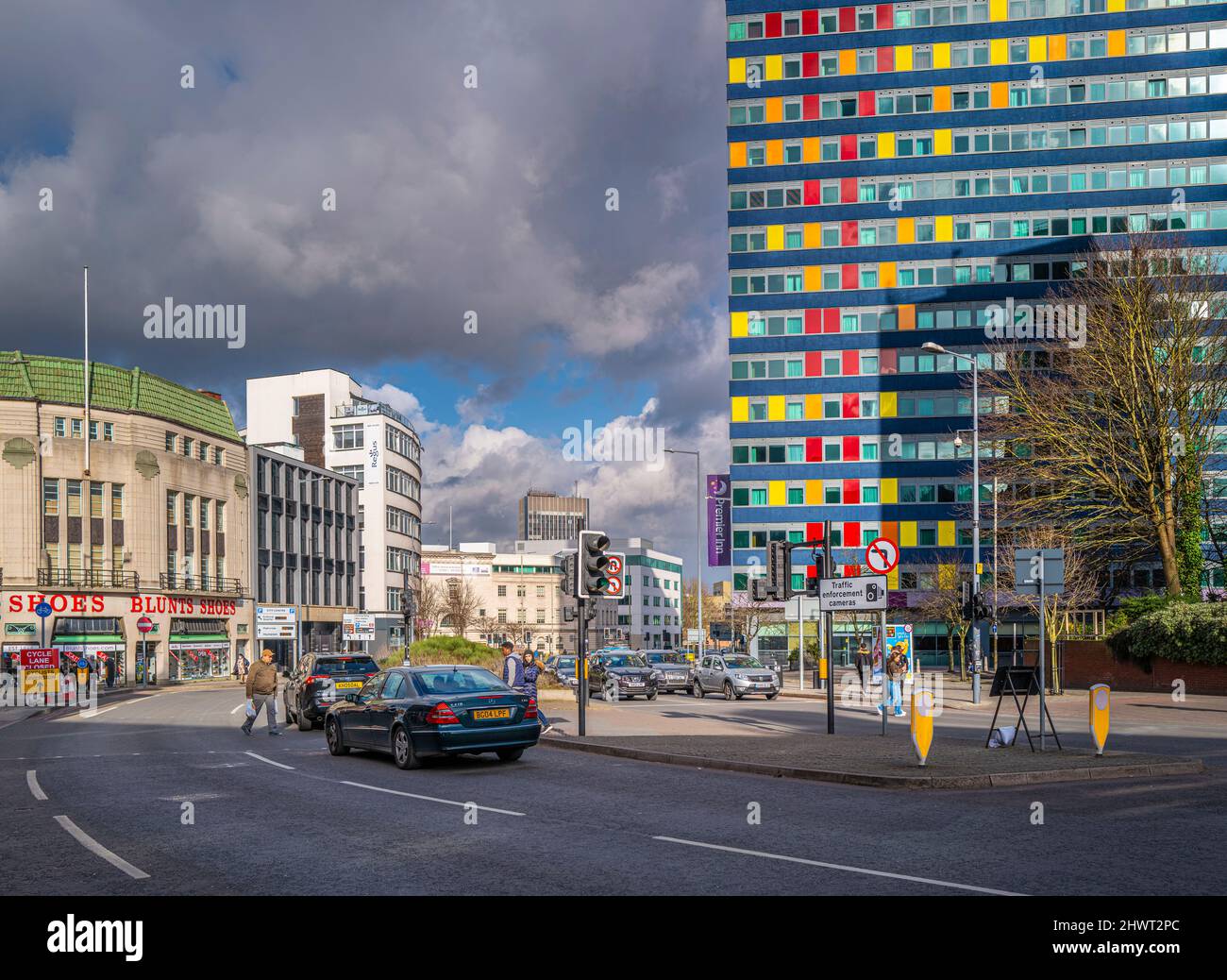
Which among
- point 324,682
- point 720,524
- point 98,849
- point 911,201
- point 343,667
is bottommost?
point 324,682

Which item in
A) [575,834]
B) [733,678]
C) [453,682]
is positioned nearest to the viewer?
[575,834]

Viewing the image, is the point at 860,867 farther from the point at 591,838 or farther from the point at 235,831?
the point at 235,831

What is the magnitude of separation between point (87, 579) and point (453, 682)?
160 feet

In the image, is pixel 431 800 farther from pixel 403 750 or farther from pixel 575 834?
pixel 403 750

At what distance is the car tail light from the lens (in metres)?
15.2

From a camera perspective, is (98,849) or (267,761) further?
(267,761)

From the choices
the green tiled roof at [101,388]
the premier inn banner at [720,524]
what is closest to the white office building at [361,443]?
the green tiled roof at [101,388]

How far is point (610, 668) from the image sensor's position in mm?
36969

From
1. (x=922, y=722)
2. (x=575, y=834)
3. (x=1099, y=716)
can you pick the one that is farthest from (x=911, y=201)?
(x=575, y=834)

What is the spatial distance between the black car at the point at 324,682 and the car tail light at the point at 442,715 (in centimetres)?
848

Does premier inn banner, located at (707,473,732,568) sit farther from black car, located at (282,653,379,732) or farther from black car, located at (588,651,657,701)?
black car, located at (282,653,379,732)

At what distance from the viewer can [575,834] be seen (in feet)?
32.4

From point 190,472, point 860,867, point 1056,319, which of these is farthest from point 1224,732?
point 190,472

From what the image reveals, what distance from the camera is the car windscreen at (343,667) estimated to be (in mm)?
24344
